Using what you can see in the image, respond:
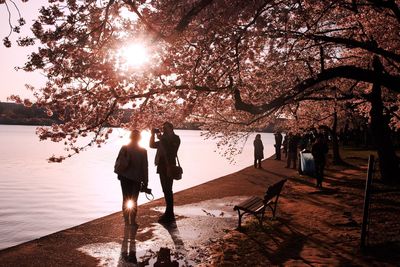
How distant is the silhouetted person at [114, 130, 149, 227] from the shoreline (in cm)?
70

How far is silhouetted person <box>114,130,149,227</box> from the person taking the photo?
32.8 ft

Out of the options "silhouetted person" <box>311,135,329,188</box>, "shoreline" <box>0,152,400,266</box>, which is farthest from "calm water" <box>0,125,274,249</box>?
"silhouetted person" <box>311,135,329,188</box>

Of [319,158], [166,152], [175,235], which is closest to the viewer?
[175,235]

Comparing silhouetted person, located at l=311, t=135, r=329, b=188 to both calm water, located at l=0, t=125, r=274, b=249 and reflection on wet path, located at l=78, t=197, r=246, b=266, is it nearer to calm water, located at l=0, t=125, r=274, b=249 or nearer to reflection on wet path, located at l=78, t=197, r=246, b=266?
reflection on wet path, located at l=78, t=197, r=246, b=266

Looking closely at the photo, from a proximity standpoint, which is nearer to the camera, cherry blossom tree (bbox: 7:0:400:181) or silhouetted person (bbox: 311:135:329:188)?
cherry blossom tree (bbox: 7:0:400:181)

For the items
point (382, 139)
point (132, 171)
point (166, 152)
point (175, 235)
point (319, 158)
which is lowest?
point (175, 235)

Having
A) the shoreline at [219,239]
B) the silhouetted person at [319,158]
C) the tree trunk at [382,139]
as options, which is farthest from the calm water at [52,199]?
the tree trunk at [382,139]

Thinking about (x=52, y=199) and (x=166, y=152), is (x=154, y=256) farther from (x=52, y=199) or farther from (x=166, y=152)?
(x=52, y=199)

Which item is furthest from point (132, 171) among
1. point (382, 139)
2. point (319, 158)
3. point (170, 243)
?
point (382, 139)

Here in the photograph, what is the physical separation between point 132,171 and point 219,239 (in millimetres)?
2741

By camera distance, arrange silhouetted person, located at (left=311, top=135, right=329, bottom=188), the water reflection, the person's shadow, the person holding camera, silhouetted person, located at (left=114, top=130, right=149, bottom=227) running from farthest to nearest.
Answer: silhouetted person, located at (left=311, top=135, right=329, bottom=188) → the person holding camera → silhouetted person, located at (left=114, top=130, right=149, bottom=227) → the person's shadow → the water reflection

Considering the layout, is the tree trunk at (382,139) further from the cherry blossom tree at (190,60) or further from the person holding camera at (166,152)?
the person holding camera at (166,152)

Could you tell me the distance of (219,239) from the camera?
29.7ft

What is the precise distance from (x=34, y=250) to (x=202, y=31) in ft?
18.9
